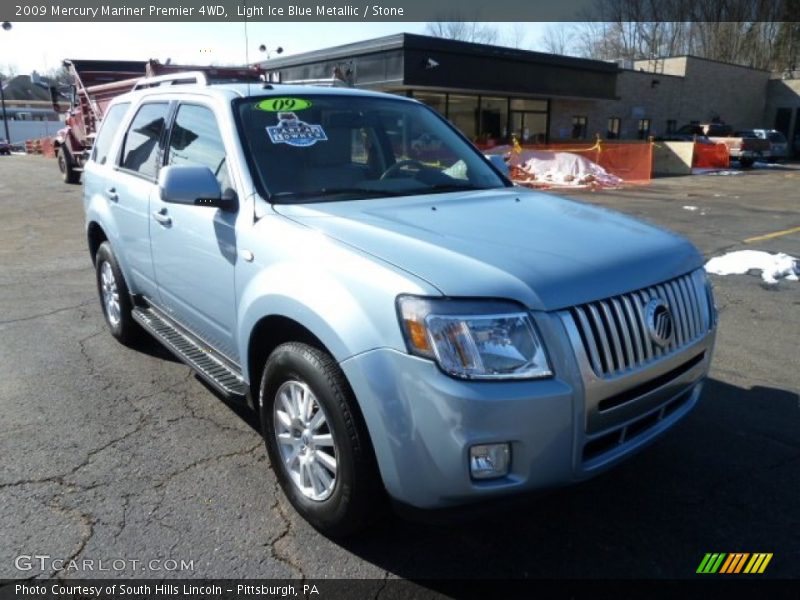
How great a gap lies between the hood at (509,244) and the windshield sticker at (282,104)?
0.80 m

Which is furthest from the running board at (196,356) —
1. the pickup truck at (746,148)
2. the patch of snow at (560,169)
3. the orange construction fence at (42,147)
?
the orange construction fence at (42,147)

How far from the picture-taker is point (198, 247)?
3.49 metres

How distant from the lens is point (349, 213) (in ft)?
9.77

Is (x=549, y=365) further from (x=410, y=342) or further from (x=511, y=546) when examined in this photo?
(x=511, y=546)

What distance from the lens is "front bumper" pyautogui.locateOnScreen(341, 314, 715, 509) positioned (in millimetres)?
2156

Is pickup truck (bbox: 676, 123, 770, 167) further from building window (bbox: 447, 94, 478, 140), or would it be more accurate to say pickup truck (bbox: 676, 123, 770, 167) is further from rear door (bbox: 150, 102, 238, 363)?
rear door (bbox: 150, 102, 238, 363)

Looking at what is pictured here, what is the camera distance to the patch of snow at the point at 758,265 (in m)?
7.44

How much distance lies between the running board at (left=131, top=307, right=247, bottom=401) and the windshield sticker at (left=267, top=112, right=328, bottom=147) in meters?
1.27

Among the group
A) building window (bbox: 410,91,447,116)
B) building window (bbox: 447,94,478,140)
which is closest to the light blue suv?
building window (bbox: 410,91,447,116)

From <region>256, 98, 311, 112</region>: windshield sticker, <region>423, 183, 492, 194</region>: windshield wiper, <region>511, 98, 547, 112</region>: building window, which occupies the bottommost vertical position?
<region>423, 183, 492, 194</region>: windshield wiper

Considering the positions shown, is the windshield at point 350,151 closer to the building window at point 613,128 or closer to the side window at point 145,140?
the side window at point 145,140

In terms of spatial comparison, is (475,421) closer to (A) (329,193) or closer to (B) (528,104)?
(A) (329,193)

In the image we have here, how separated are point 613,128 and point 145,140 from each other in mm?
33861

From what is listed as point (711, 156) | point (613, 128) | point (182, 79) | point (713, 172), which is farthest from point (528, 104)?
point (182, 79)
